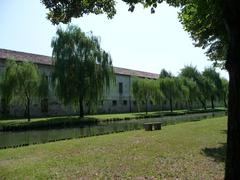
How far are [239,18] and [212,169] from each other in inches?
163

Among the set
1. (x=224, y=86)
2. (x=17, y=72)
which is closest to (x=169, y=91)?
(x=224, y=86)

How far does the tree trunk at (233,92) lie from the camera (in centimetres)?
570

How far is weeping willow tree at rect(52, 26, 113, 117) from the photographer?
34.2 meters

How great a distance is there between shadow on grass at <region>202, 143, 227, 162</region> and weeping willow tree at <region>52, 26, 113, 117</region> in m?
23.0

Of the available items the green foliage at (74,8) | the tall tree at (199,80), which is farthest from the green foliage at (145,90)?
the green foliage at (74,8)

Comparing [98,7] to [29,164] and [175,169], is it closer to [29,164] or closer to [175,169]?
[175,169]

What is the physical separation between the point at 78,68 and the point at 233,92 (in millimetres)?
29625

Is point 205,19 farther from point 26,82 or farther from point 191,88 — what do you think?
point 191,88

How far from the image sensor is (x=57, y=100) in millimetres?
42281

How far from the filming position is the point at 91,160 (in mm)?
10258

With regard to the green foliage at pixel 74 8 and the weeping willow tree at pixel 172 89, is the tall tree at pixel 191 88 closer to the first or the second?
the weeping willow tree at pixel 172 89

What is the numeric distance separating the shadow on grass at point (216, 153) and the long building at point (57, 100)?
25601 millimetres

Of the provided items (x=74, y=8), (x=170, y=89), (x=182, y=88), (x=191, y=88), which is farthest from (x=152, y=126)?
(x=191, y=88)

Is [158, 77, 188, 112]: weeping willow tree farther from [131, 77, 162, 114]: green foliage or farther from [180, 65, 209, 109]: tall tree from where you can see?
[180, 65, 209, 109]: tall tree
